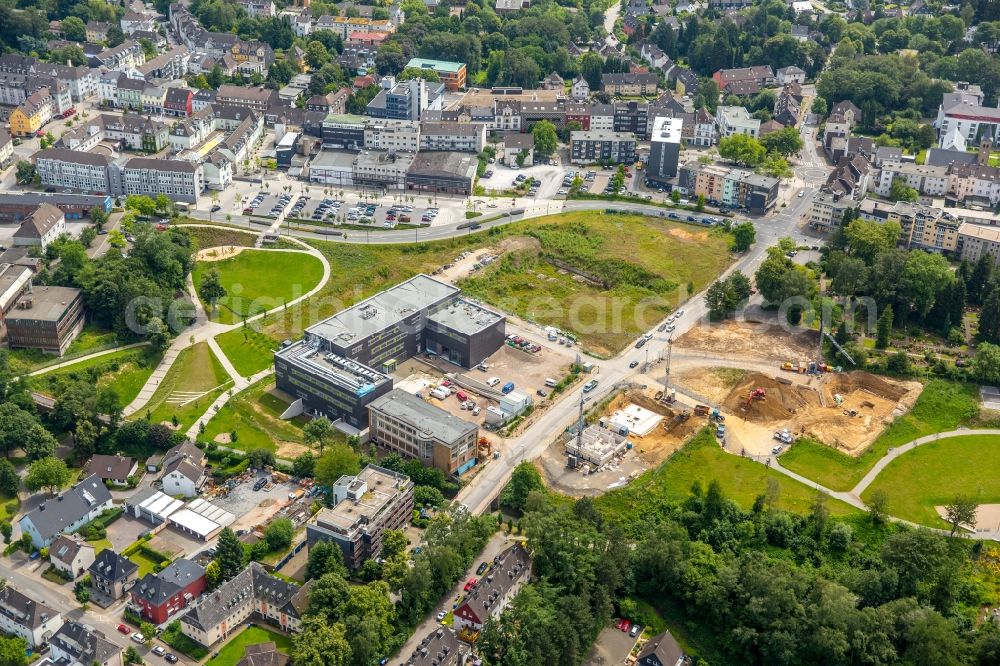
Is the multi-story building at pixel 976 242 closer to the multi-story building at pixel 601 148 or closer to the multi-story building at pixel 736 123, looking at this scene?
the multi-story building at pixel 736 123

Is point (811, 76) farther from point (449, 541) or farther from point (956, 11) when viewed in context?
point (449, 541)

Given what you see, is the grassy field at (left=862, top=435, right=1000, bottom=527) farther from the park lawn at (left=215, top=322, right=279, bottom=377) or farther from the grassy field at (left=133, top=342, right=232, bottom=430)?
the grassy field at (left=133, top=342, right=232, bottom=430)

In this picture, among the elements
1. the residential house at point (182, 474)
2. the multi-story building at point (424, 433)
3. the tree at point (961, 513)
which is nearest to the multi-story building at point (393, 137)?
the multi-story building at point (424, 433)

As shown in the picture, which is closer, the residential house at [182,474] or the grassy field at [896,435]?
the residential house at [182,474]

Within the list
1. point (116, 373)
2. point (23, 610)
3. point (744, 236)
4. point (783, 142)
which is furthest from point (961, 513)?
point (783, 142)

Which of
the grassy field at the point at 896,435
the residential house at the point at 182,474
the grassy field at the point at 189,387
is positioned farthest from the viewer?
the grassy field at the point at 189,387

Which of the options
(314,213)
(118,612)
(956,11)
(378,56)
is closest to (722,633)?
(118,612)
